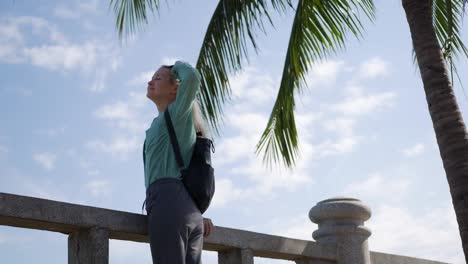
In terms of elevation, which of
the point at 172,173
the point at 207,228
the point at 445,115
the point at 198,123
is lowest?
the point at 207,228

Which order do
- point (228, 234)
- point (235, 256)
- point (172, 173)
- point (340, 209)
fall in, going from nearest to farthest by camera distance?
point (172, 173) → point (228, 234) → point (235, 256) → point (340, 209)

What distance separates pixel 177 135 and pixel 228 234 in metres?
1.08

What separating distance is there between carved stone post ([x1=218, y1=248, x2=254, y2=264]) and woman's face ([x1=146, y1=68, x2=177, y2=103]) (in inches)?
46.9

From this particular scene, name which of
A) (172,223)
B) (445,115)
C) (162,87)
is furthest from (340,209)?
(172,223)

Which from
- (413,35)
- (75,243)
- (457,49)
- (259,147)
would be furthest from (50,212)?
(457,49)

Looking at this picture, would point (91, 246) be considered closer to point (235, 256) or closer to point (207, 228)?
point (207, 228)

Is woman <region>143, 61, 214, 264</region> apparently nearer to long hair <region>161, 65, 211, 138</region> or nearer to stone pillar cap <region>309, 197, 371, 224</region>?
long hair <region>161, 65, 211, 138</region>

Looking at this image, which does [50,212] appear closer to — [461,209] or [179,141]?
[179,141]

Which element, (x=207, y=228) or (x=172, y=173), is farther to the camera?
(x=207, y=228)

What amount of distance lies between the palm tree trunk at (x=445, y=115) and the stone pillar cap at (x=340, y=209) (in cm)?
73

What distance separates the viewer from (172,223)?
11.8ft

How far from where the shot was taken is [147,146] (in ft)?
12.7

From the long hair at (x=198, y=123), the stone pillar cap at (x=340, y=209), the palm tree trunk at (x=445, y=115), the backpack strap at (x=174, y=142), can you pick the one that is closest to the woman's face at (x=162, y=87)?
the long hair at (x=198, y=123)

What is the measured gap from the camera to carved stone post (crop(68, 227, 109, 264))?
4.00m
